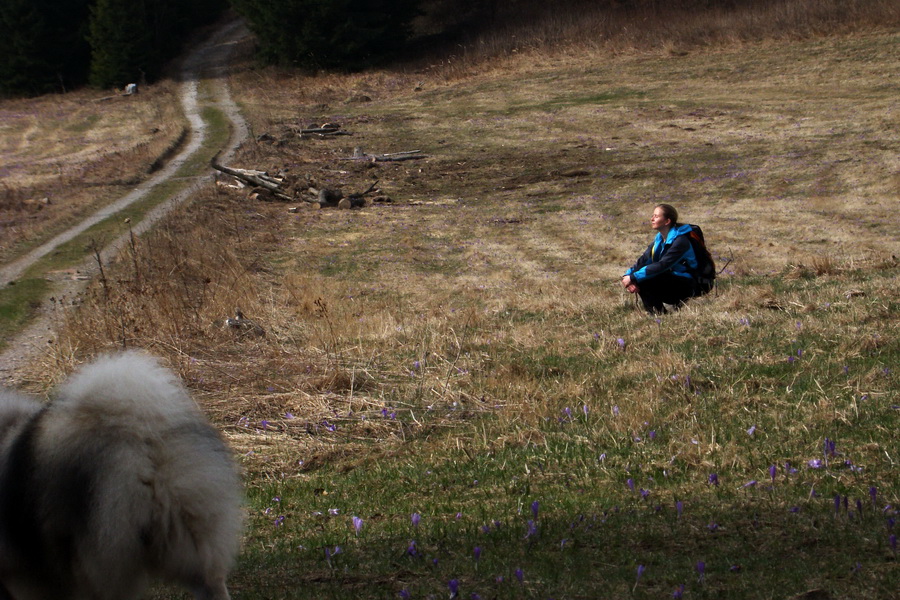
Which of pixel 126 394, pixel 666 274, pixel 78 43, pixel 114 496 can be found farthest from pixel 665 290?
pixel 78 43

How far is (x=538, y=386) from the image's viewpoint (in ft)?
25.7

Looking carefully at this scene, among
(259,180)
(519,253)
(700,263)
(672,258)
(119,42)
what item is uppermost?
(119,42)

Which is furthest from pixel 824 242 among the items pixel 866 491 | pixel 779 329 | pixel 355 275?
pixel 866 491

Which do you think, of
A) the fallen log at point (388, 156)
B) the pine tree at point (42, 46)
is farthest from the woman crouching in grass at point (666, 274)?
the pine tree at point (42, 46)

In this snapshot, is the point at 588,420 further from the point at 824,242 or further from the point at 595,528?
the point at 824,242

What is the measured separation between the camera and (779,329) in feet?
29.1

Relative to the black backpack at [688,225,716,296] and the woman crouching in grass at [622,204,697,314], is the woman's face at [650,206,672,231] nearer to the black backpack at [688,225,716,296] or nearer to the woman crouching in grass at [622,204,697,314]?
the woman crouching in grass at [622,204,697,314]

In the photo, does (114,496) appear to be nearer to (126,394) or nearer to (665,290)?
(126,394)

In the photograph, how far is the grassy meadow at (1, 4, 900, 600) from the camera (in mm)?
4422

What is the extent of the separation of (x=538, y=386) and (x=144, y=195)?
20.2 metres

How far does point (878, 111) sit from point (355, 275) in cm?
2146

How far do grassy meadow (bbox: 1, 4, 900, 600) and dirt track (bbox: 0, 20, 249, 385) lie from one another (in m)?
0.67

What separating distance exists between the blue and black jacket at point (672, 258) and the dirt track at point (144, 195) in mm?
6886

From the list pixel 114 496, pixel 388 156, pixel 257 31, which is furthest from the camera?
pixel 257 31
